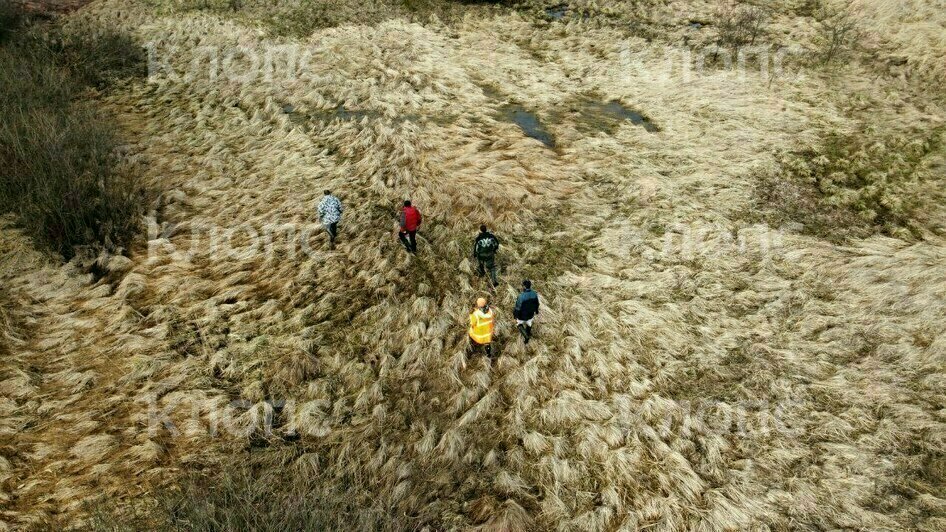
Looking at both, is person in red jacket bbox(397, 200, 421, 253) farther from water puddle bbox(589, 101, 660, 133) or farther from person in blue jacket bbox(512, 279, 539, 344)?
water puddle bbox(589, 101, 660, 133)

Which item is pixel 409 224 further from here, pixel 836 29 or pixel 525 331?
pixel 836 29

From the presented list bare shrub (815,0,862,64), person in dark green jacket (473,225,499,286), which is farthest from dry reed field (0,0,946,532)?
bare shrub (815,0,862,64)

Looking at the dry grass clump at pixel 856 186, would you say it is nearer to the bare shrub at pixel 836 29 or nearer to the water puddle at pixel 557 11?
the bare shrub at pixel 836 29

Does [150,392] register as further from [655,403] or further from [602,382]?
[655,403]

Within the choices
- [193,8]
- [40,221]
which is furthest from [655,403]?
[193,8]

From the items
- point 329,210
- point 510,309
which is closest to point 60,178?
point 329,210
